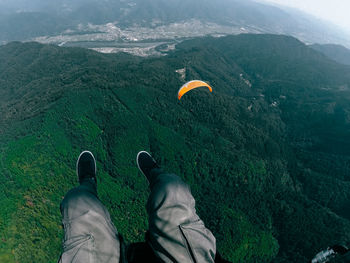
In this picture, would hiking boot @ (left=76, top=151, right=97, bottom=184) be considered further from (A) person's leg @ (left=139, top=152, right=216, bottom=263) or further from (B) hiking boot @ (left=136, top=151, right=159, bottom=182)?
(A) person's leg @ (left=139, top=152, right=216, bottom=263)

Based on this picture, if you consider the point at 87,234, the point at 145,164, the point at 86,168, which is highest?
the point at 87,234

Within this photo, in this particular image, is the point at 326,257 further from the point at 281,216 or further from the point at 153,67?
the point at 153,67

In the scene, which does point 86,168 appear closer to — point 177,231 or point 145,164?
point 145,164

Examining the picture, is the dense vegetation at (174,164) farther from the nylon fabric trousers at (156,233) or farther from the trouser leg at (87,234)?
the nylon fabric trousers at (156,233)

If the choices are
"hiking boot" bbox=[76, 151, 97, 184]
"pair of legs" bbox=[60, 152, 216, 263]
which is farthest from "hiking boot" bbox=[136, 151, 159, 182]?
"pair of legs" bbox=[60, 152, 216, 263]

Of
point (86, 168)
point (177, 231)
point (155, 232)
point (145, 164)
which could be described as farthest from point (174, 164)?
point (177, 231)

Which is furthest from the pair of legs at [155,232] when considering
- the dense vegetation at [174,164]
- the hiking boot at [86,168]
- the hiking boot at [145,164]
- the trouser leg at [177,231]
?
the dense vegetation at [174,164]
